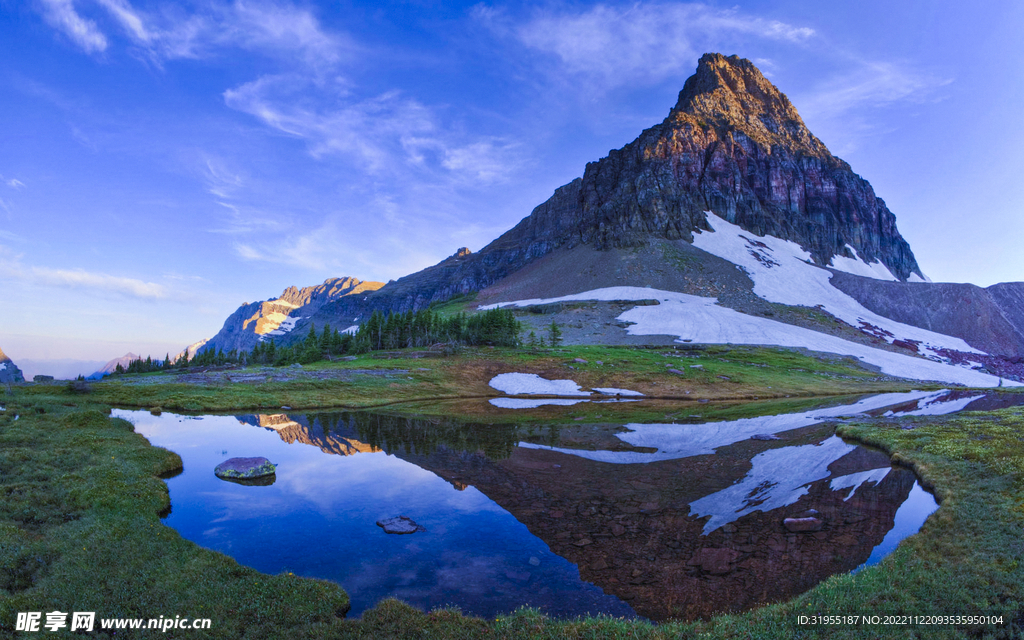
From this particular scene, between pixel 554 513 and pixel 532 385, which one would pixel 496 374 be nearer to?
pixel 532 385

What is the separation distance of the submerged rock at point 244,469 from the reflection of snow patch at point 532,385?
41432 mm

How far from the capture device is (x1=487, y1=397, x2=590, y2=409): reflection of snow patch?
52.9 metres

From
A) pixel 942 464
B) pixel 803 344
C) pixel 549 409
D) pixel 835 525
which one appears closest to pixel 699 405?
pixel 549 409

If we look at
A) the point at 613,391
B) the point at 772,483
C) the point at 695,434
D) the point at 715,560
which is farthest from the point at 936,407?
the point at 715,560

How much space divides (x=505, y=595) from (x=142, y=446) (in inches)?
985

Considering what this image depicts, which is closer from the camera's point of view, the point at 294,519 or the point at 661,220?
the point at 294,519

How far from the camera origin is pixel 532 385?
66.2 metres

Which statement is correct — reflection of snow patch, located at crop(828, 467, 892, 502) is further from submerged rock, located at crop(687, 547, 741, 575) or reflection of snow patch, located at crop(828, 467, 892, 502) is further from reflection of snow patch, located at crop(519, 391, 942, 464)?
submerged rock, located at crop(687, 547, 741, 575)

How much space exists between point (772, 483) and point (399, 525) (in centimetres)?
1802

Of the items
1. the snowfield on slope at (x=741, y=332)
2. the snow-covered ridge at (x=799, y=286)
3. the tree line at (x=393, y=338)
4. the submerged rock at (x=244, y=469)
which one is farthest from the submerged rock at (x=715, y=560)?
the snow-covered ridge at (x=799, y=286)

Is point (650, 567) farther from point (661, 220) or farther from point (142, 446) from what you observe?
point (661, 220)

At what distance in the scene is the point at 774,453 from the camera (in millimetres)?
28547

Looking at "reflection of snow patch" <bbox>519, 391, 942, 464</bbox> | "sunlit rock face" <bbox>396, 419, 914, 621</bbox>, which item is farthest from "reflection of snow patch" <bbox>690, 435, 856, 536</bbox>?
"reflection of snow patch" <bbox>519, 391, 942, 464</bbox>

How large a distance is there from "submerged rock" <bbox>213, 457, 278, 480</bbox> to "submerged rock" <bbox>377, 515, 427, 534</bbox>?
10.2m
